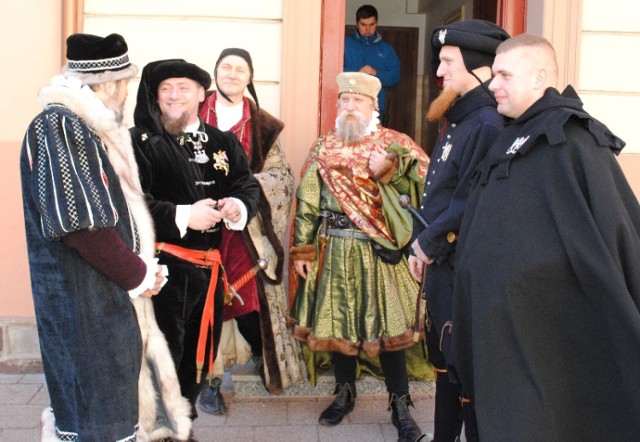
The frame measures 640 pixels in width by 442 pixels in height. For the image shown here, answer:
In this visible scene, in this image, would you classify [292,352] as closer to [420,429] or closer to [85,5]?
[420,429]

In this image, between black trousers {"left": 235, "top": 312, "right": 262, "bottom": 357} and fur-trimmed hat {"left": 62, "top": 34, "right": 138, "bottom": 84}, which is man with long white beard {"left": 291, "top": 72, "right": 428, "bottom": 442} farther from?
fur-trimmed hat {"left": 62, "top": 34, "right": 138, "bottom": 84}

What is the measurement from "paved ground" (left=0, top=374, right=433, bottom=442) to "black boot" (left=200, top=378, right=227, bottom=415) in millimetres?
36

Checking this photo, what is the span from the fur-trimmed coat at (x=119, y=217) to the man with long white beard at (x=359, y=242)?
134 cm

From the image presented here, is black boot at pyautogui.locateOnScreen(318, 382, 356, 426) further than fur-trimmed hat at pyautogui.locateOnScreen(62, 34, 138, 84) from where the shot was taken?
Yes

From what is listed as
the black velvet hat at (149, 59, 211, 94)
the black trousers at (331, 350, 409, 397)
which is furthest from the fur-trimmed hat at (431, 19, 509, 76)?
the black trousers at (331, 350, 409, 397)

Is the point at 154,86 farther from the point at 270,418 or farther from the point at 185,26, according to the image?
the point at 270,418

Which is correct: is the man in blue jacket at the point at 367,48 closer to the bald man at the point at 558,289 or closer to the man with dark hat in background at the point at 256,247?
the man with dark hat in background at the point at 256,247

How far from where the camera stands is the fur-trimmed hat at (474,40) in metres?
3.21

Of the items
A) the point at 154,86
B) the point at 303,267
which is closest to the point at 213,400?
the point at 303,267

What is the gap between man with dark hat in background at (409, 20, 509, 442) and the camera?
122 inches

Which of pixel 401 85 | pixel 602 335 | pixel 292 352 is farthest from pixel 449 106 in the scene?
pixel 401 85

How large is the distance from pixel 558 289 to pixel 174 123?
1.74m

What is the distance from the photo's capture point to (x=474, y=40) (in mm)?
3201

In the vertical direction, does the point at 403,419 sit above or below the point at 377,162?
below
